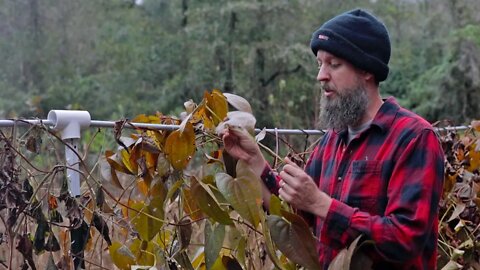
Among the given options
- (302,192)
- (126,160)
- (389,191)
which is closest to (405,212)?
(389,191)

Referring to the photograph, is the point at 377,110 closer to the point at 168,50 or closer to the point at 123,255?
the point at 123,255

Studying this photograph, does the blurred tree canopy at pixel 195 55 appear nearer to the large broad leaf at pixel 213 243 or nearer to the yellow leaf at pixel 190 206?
the yellow leaf at pixel 190 206

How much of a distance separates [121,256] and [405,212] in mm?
612

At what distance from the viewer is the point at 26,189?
1.45 meters

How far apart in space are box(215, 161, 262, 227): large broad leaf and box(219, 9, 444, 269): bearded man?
68 mm

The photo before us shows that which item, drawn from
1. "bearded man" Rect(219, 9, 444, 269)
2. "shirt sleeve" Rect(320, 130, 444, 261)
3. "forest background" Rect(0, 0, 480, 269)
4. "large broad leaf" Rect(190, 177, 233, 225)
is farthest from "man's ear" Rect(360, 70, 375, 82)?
"forest background" Rect(0, 0, 480, 269)

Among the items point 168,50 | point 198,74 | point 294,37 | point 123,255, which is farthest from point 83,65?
point 123,255

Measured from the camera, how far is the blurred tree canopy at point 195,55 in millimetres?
13680

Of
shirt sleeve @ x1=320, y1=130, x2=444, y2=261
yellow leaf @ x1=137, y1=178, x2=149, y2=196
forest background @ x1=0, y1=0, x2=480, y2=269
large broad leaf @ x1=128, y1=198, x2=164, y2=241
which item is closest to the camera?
shirt sleeve @ x1=320, y1=130, x2=444, y2=261

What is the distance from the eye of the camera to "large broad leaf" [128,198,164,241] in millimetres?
1548

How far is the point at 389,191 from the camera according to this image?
4.50 feet

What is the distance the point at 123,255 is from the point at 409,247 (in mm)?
603

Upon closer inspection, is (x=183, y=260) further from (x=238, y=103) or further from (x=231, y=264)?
(x=238, y=103)

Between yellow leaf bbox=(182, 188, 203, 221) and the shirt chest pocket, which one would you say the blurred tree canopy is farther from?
the shirt chest pocket
